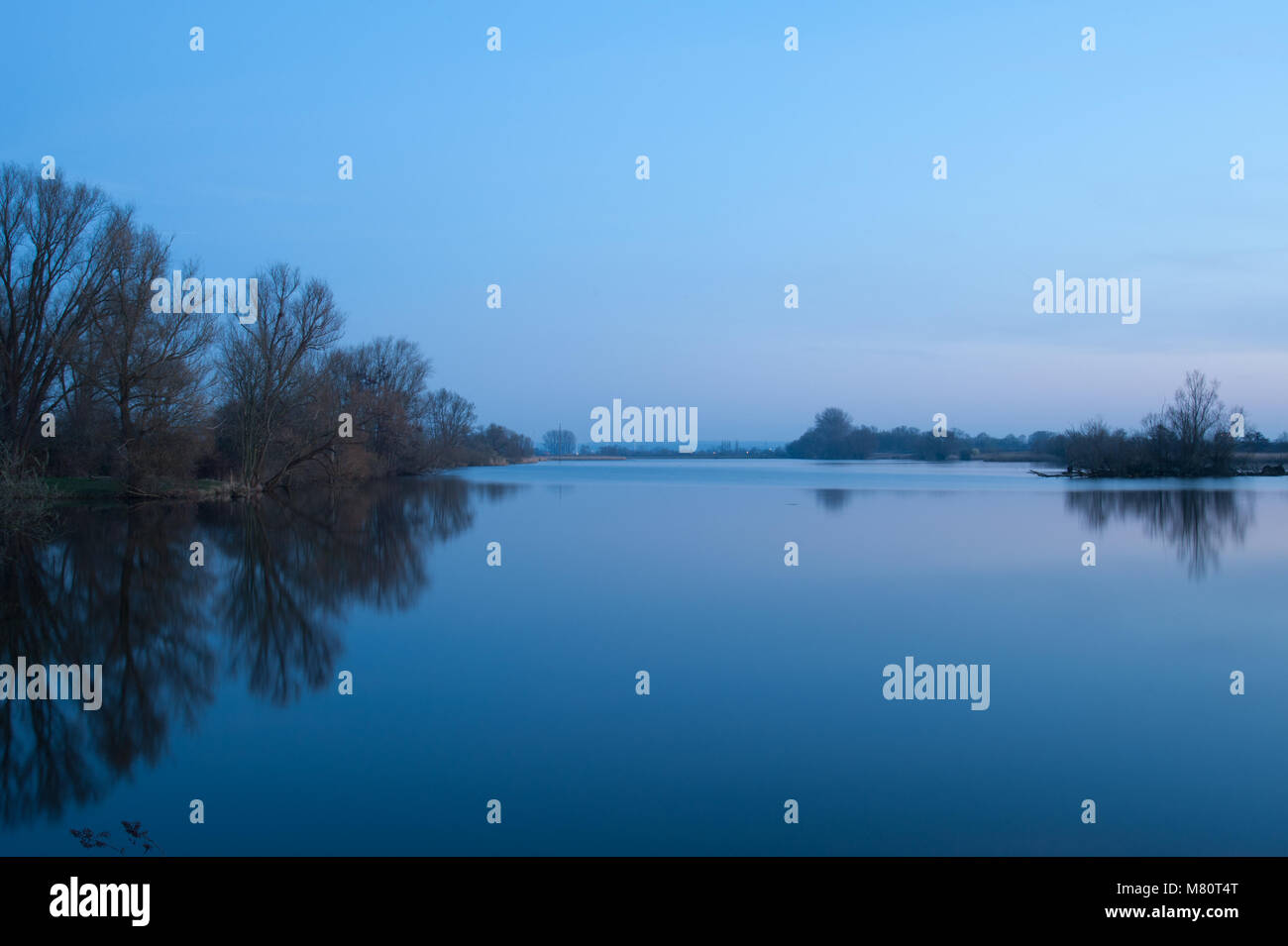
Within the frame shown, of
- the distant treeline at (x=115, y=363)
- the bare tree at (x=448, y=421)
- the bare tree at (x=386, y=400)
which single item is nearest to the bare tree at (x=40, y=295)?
the distant treeline at (x=115, y=363)

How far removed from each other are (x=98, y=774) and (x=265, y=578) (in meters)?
6.96

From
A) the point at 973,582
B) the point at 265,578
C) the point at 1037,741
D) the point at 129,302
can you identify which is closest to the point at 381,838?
the point at 1037,741

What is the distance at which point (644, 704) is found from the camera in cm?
630

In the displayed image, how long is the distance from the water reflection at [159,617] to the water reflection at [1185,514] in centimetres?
1150

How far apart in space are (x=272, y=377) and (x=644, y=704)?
90.2 feet

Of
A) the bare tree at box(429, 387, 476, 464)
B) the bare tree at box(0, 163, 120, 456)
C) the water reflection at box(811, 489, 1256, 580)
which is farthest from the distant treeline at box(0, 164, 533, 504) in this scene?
the bare tree at box(429, 387, 476, 464)

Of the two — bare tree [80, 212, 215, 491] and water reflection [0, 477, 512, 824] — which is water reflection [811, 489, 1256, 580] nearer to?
water reflection [0, 477, 512, 824]

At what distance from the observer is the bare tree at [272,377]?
97.3 feet

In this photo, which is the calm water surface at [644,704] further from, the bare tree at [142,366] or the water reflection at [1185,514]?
the bare tree at [142,366]

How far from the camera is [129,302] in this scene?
25344mm

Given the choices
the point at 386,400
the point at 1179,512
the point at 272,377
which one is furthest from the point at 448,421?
the point at 1179,512

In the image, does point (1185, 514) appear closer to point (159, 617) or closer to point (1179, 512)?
point (1179, 512)
